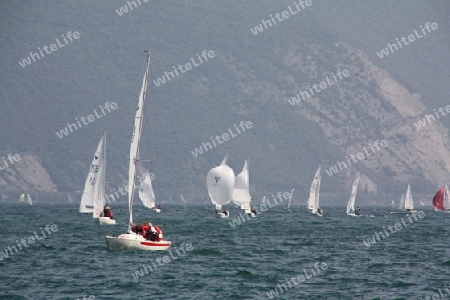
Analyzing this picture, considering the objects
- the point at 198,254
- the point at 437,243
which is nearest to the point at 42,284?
the point at 198,254

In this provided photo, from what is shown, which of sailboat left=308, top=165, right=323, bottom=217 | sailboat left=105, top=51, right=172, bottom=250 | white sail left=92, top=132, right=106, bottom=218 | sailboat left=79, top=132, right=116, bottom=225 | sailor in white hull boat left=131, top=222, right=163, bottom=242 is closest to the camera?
sailboat left=105, top=51, right=172, bottom=250

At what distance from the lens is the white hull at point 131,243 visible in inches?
1903

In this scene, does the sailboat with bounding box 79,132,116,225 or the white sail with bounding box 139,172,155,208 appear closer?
the sailboat with bounding box 79,132,116,225

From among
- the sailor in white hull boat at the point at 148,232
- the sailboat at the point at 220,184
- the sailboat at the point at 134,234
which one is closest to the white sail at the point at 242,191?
the sailboat at the point at 220,184

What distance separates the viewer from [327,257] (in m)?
48.6

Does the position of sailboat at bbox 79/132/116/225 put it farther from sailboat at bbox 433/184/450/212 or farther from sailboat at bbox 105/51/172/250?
sailboat at bbox 433/184/450/212

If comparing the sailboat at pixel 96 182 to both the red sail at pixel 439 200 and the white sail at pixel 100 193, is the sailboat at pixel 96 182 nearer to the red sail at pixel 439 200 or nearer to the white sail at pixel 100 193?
the white sail at pixel 100 193

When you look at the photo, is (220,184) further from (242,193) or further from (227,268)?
(227,268)

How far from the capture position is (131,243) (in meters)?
48.4

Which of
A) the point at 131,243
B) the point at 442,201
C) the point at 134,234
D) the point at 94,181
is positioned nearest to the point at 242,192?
the point at 94,181

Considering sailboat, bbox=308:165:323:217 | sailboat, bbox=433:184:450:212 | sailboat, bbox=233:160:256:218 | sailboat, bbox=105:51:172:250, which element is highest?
sailboat, bbox=105:51:172:250

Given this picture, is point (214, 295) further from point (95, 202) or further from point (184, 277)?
point (95, 202)

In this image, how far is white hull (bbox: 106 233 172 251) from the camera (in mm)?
48344

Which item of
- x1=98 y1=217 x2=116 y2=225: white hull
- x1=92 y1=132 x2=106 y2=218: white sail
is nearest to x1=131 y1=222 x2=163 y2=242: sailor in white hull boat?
x1=98 y1=217 x2=116 y2=225: white hull
